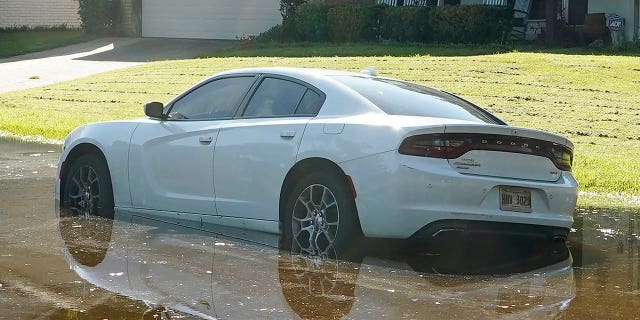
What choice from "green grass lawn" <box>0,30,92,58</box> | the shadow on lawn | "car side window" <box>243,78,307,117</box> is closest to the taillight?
"car side window" <box>243,78,307,117</box>

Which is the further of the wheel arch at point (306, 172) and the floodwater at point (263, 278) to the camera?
the wheel arch at point (306, 172)

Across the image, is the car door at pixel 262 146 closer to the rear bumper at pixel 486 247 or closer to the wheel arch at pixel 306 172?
the wheel arch at pixel 306 172

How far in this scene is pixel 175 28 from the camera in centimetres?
3641

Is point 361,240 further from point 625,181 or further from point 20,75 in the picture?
point 20,75

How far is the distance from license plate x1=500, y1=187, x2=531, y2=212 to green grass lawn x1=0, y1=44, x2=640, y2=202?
5162mm

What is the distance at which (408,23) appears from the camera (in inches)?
1128

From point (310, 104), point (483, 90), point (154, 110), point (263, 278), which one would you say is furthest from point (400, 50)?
point (263, 278)

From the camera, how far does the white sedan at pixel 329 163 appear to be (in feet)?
25.9

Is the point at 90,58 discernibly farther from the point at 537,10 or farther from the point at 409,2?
the point at 537,10

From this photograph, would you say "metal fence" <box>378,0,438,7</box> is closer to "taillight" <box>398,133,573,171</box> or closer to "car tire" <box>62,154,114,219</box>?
"car tire" <box>62,154,114,219</box>

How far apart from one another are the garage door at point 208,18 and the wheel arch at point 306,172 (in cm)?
2639

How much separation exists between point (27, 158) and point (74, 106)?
24.3ft

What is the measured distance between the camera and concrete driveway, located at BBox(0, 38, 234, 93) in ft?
90.0

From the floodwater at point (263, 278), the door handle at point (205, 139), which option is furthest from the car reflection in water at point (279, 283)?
the door handle at point (205, 139)
